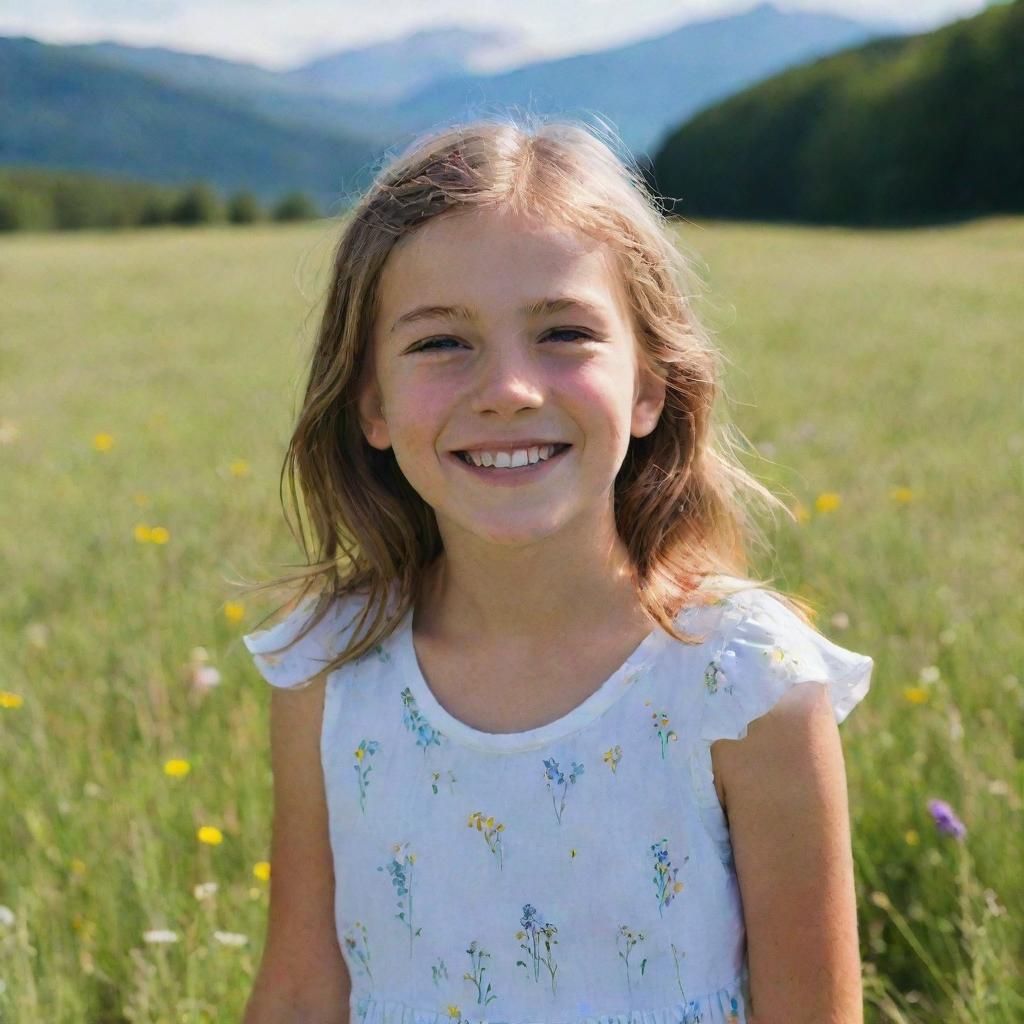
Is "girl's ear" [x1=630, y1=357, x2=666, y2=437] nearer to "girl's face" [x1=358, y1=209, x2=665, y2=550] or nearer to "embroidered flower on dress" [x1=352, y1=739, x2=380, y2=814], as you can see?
"girl's face" [x1=358, y1=209, x2=665, y2=550]

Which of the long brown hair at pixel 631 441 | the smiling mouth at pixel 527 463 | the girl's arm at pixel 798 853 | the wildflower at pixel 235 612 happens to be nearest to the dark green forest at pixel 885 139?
the wildflower at pixel 235 612

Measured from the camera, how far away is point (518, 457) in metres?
Result: 1.75

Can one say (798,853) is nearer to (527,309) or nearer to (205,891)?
(527,309)

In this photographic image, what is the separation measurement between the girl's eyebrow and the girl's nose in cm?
5

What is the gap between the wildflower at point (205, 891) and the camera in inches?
89.0

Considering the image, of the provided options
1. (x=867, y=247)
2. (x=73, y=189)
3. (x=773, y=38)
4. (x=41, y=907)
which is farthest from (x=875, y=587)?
(x=773, y=38)

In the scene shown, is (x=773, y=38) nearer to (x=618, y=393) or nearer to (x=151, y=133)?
(x=151, y=133)

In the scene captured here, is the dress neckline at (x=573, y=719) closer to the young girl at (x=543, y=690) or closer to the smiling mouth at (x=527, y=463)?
the young girl at (x=543, y=690)

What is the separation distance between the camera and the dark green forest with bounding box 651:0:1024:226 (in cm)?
4238

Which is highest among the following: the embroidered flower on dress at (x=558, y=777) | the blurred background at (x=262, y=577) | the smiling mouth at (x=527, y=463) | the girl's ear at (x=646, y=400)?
the girl's ear at (x=646, y=400)

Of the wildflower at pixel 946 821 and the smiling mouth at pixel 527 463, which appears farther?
the wildflower at pixel 946 821

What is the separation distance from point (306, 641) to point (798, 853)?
828 mm

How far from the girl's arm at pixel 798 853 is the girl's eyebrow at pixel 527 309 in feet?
1.90

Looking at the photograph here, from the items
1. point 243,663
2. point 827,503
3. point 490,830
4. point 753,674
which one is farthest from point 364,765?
point 827,503
